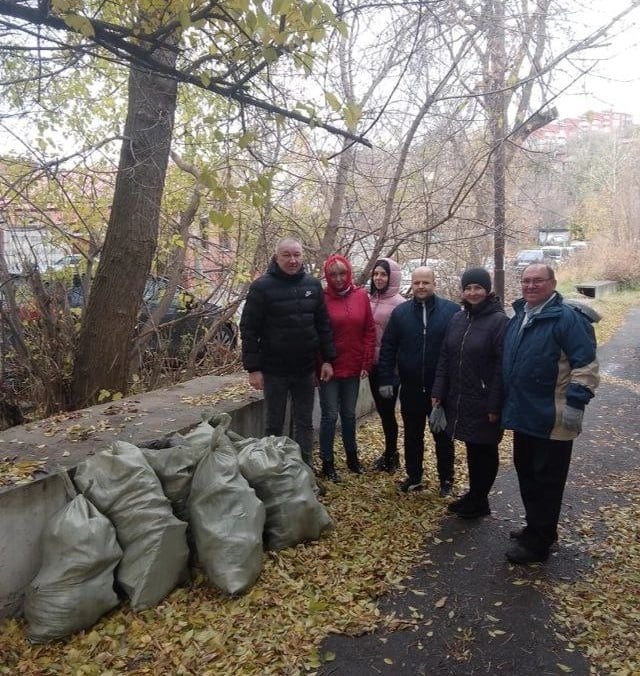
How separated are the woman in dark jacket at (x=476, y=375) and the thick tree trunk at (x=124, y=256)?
2995 millimetres

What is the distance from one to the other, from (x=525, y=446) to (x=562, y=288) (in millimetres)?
20492

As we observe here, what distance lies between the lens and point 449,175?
25.7 ft

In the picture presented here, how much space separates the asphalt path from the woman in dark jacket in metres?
0.47

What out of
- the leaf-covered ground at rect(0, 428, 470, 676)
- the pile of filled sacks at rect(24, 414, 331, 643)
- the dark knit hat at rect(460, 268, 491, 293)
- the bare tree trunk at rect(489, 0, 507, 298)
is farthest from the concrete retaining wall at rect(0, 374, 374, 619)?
the bare tree trunk at rect(489, 0, 507, 298)

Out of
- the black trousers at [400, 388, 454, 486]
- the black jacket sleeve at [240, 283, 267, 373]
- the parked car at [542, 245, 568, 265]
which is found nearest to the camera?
the black jacket sleeve at [240, 283, 267, 373]

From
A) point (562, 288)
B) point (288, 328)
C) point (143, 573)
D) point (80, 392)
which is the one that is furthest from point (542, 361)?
point (562, 288)

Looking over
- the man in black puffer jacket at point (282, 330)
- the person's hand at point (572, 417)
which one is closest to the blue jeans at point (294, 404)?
the man in black puffer jacket at point (282, 330)

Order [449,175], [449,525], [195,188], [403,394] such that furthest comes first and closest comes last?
[449,175] < [195,188] < [403,394] < [449,525]

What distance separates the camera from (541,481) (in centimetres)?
317

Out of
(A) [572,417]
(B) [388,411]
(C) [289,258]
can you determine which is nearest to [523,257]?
(B) [388,411]

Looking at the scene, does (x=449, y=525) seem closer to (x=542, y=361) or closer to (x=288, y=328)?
(x=542, y=361)

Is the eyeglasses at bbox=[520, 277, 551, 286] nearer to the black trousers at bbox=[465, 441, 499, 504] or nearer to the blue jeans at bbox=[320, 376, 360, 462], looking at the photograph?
the black trousers at bbox=[465, 441, 499, 504]

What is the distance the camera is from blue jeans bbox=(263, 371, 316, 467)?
12.9 feet

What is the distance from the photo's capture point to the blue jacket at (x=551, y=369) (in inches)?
115
